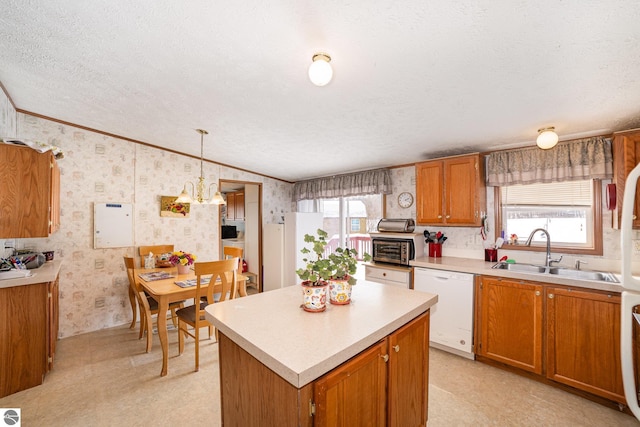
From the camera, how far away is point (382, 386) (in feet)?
4.15

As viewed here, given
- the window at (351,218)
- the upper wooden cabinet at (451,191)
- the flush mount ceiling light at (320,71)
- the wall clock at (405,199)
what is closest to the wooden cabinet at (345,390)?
the flush mount ceiling light at (320,71)

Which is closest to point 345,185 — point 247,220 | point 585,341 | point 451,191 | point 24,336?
point 451,191

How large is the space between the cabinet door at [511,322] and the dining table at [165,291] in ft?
8.25

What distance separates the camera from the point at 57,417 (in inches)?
76.5

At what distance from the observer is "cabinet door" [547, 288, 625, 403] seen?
1.98 m

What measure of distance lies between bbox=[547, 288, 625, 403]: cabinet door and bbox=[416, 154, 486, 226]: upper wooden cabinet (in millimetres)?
1024

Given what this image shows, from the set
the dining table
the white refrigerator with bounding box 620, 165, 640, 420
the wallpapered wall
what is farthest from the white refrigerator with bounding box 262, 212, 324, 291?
the white refrigerator with bounding box 620, 165, 640, 420

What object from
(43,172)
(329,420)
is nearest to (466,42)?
(329,420)

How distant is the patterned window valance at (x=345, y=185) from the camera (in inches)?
157

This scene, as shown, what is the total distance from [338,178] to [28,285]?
3802mm

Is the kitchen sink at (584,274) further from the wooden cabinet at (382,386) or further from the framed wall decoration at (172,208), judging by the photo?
the framed wall decoration at (172,208)

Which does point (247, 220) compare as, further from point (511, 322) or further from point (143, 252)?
point (511, 322)

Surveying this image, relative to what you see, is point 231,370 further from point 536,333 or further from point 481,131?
point 481,131

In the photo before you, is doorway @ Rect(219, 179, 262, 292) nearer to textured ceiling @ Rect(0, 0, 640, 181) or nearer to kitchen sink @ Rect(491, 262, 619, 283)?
textured ceiling @ Rect(0, 0, 640, 181)
